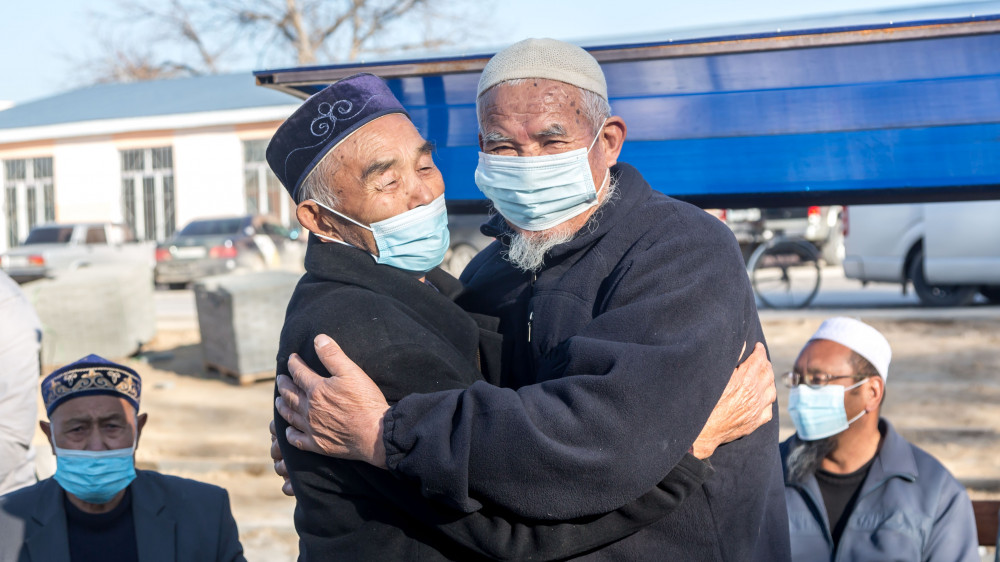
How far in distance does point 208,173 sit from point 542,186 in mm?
25052

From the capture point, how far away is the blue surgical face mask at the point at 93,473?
143 inches

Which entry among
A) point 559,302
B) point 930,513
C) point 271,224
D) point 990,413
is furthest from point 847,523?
point 271,224

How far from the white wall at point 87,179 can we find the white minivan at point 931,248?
71.1ft

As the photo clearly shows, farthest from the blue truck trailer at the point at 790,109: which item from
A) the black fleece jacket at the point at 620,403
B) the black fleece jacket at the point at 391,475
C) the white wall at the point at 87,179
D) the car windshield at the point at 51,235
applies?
the white wall at the point at 87,179

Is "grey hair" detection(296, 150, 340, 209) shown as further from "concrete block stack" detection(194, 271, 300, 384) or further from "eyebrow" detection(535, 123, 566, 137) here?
"concrete block stack" detection(194, 271, 300, 384)

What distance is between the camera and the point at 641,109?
3.22 meters

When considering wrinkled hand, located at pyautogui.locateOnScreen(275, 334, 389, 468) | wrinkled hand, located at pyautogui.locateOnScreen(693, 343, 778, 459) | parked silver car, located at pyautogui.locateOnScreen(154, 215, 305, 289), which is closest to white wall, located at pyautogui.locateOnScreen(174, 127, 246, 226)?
parked silver car, located at pyautogui.locateOnScreen(154, 215, 305, 289)

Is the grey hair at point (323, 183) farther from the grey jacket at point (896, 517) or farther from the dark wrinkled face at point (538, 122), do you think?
the grey jacket at point (896, 517)

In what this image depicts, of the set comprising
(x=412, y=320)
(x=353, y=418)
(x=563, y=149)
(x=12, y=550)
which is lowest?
(x=12, y=550)

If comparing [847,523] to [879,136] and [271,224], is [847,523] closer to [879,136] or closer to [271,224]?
[879,136]

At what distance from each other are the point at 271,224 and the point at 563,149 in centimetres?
1874

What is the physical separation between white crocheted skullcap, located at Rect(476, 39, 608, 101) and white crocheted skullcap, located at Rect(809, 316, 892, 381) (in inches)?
94.9

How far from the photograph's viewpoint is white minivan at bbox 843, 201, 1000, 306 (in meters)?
10.4

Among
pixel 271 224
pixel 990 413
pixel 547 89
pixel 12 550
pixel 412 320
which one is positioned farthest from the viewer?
pixel 271 224
